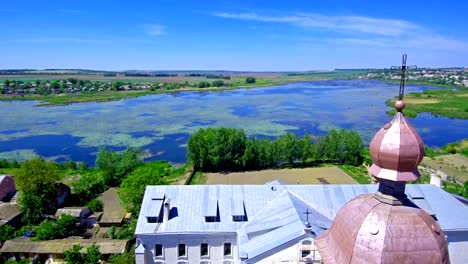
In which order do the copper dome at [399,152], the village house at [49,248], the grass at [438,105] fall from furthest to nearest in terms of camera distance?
the grass at [438,105] < the village house at [49,248] < the copper dome at [399,152]

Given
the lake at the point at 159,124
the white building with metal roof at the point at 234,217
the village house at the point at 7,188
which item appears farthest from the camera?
the lake at the point at 159,124

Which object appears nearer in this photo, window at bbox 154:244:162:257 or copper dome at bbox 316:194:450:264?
copper dome at bbox 316:194:450:264

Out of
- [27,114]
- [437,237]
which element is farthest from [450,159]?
[27,114]

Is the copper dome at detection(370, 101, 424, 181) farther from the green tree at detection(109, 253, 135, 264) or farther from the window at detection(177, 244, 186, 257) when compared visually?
the green tree at detection(109, 253, 135, 264)

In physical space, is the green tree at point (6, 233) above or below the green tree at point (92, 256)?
below

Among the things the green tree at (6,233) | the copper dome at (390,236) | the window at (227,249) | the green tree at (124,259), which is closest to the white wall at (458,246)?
the window at (227,249)

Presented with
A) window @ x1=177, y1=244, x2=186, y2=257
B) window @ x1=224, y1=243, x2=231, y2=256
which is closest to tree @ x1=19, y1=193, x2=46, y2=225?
window @ x1=177, y1=244, x2=186, y2=257

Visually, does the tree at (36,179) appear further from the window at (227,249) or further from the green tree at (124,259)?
the window at (227,249)
